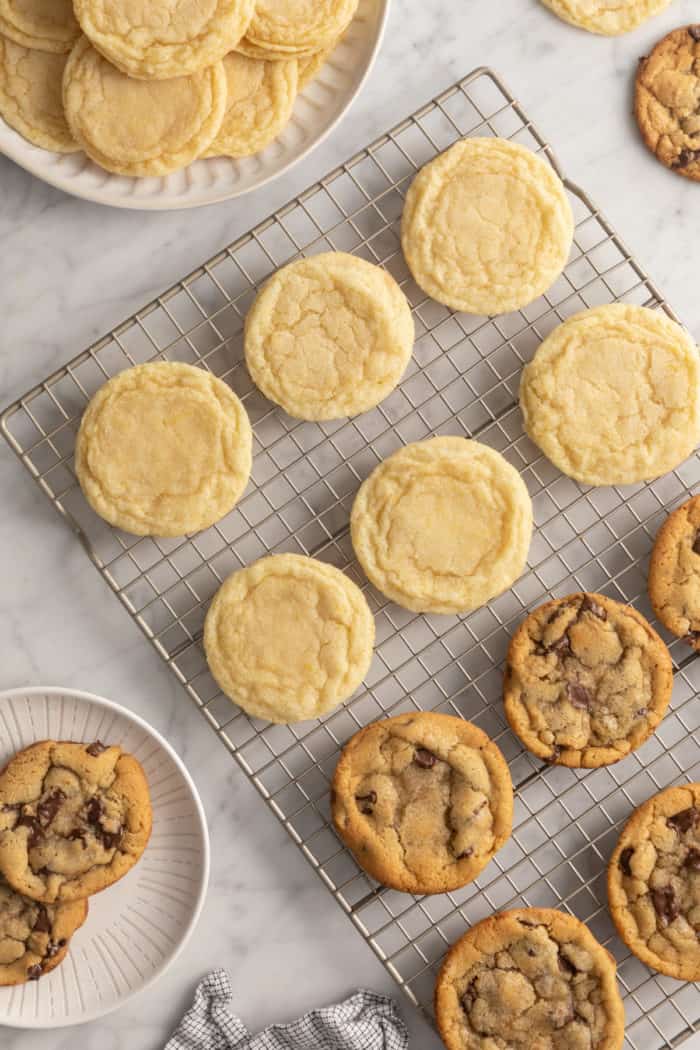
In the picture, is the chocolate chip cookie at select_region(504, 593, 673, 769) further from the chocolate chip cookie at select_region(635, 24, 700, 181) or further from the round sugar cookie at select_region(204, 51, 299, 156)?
the round sugar cookie at select_region(204, 51, 299, 156)

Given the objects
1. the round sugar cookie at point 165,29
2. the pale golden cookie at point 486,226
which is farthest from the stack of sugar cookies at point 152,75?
the pale golden cookie at point 486,226

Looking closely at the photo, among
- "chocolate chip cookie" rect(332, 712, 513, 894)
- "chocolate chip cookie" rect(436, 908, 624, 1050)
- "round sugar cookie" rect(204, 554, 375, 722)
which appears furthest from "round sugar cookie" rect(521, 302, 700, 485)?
"chocolate chip cookie" rect(436, 908, 624, 1050)

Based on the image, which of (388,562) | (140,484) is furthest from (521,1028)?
(140,484)

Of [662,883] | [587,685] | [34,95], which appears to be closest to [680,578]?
[587,685]

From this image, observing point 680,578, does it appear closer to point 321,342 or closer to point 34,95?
point 321,342

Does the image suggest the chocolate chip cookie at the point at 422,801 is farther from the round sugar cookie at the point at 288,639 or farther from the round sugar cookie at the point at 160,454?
the round sugar cookie at the point at 160,454

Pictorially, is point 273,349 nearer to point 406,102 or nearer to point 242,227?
point 242,227
